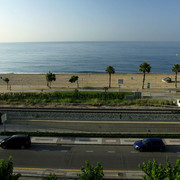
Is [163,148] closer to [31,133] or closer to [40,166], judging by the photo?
[40,166]

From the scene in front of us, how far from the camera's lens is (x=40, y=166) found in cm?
1684

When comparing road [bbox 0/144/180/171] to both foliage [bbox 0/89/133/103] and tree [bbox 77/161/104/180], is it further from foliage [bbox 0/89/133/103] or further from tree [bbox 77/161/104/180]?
foliage [bbox 0/89/133/103]

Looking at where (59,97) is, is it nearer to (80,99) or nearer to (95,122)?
(80,99)

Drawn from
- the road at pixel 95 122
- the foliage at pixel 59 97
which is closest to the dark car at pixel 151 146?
the road at pixel 95 122

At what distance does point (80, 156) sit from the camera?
18312 millimetres

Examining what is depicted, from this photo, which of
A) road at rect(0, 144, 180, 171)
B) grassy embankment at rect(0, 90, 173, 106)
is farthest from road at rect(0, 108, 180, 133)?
grassy embankment at rect(0, 90, 173, 106)

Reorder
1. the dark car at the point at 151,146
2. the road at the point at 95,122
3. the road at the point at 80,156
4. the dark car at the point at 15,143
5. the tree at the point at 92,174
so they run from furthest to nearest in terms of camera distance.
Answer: the road at the point at 95,122 → the dark car at the point at 15,143 → the dark car at the point at 151,146 → the road at the point at 80,156 → the tree at the point at 92,174

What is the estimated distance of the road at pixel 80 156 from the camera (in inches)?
670

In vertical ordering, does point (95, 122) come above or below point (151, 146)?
above

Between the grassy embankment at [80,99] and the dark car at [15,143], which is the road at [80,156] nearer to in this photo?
the dark car at [15,143]

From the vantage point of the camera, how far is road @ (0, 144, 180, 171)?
1703cm

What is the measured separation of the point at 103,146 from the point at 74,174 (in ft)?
16.9

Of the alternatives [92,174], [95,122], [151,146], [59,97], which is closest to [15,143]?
[95,122]

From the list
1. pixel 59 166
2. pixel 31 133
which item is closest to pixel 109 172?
pixel 59 166
